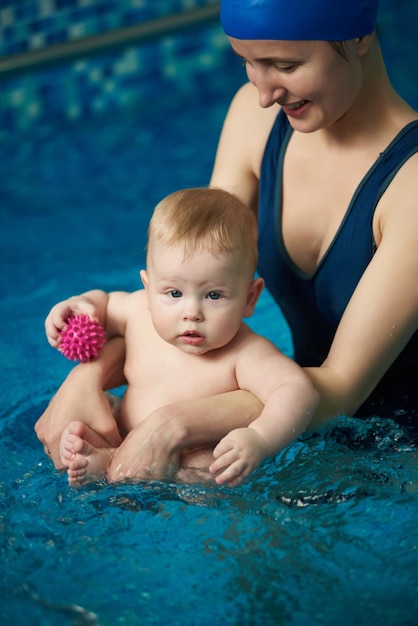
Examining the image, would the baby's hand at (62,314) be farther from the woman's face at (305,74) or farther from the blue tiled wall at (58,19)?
the blue tiled wall at (58,19)

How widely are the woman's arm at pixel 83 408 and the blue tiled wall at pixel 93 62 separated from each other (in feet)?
12.9

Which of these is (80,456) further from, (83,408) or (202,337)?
(202,337)

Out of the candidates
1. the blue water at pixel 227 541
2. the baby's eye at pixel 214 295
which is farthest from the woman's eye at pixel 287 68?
the blue water at pixel 227 541

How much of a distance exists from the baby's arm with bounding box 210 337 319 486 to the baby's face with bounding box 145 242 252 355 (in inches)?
4.2

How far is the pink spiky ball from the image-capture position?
2734 millimetres

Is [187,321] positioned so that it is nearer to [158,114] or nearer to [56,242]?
[56,242]

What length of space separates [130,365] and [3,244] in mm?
2357

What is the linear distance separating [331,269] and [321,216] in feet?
0.55

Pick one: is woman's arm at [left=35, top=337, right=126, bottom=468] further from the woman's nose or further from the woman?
the woman's nose

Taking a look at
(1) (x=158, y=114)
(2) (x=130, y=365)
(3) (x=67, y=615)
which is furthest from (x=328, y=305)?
(1) (x=158, y=114)

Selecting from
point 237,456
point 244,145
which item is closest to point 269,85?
point 244,145

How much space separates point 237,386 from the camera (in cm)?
270

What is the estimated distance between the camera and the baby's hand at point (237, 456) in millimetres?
2273

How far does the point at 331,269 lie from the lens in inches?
112
